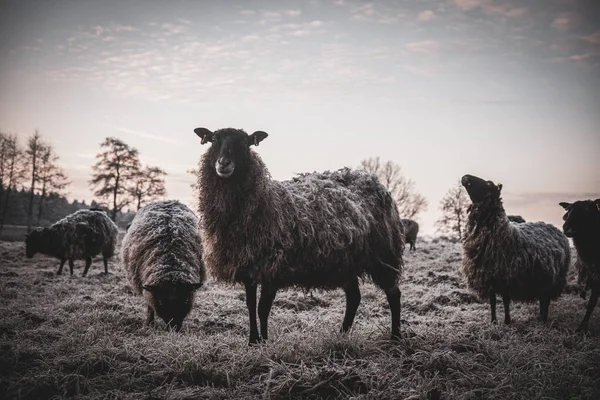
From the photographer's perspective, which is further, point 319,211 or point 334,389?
point 319,211

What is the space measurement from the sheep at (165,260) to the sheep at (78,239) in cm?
774

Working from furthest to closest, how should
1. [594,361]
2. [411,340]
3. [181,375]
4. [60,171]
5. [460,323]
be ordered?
[60,171] < [460,323] < [411,340] < [594,361] < [181,375]

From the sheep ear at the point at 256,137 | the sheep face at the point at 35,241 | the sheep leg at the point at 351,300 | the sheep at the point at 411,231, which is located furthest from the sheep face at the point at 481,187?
the sheep face at the point at 35,241

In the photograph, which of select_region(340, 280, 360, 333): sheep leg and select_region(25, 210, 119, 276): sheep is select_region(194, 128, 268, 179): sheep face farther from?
select_region(25, 210, 119, 276): sheep

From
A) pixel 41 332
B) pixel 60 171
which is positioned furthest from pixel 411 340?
pixel 60 171

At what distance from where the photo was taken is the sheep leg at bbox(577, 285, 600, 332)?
5809mm

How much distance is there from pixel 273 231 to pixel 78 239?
12552 millimetres

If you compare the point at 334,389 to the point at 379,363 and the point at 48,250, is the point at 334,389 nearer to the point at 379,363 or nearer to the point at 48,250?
the point at 379,363

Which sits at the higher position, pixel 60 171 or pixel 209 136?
pixel 60 171

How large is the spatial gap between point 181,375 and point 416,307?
20.0 ft

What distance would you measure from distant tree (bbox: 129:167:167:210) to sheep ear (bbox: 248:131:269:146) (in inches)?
1323

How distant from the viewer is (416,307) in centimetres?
798

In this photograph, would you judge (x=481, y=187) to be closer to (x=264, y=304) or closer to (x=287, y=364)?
(x=264, y=304)

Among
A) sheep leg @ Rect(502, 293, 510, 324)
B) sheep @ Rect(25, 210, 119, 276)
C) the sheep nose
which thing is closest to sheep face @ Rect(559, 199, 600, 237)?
sheep leg @ Rect(502, 293, 510, 324)
